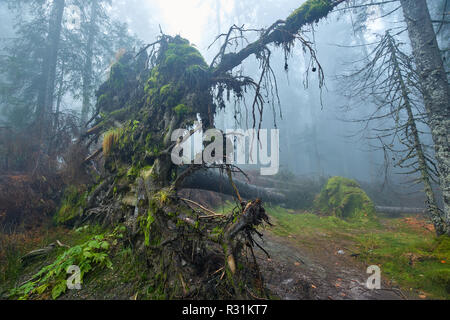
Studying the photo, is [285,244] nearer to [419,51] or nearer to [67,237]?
[67,237]

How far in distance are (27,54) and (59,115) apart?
7.01 metres

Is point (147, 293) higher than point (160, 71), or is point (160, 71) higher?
point (160, 71)

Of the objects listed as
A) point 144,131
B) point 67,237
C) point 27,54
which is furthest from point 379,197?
point 27,54

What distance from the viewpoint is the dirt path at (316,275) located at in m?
2.99

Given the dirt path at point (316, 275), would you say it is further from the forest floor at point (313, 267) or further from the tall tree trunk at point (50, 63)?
the tall tree trunk at point (50, 63)

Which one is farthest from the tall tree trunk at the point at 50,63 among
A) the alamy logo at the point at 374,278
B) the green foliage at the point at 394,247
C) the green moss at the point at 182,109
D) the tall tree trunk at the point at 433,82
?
the tall tree trunk at the point at 433,82

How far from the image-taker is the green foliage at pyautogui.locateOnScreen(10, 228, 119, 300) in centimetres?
281

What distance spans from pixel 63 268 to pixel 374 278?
219 inches

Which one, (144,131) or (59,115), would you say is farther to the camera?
(59,115)

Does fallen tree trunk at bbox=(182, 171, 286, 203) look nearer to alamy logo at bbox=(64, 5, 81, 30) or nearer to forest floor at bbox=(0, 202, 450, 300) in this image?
forest floor at bbox=(0, 202, 450, 300)

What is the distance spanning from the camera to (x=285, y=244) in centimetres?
534

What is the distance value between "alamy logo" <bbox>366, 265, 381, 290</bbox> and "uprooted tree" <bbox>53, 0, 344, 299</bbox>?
221 centimetres

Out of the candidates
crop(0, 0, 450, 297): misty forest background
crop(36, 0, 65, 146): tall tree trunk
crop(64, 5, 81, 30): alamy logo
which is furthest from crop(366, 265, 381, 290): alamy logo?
crop(64, 5, 81, 30): alamy logo
